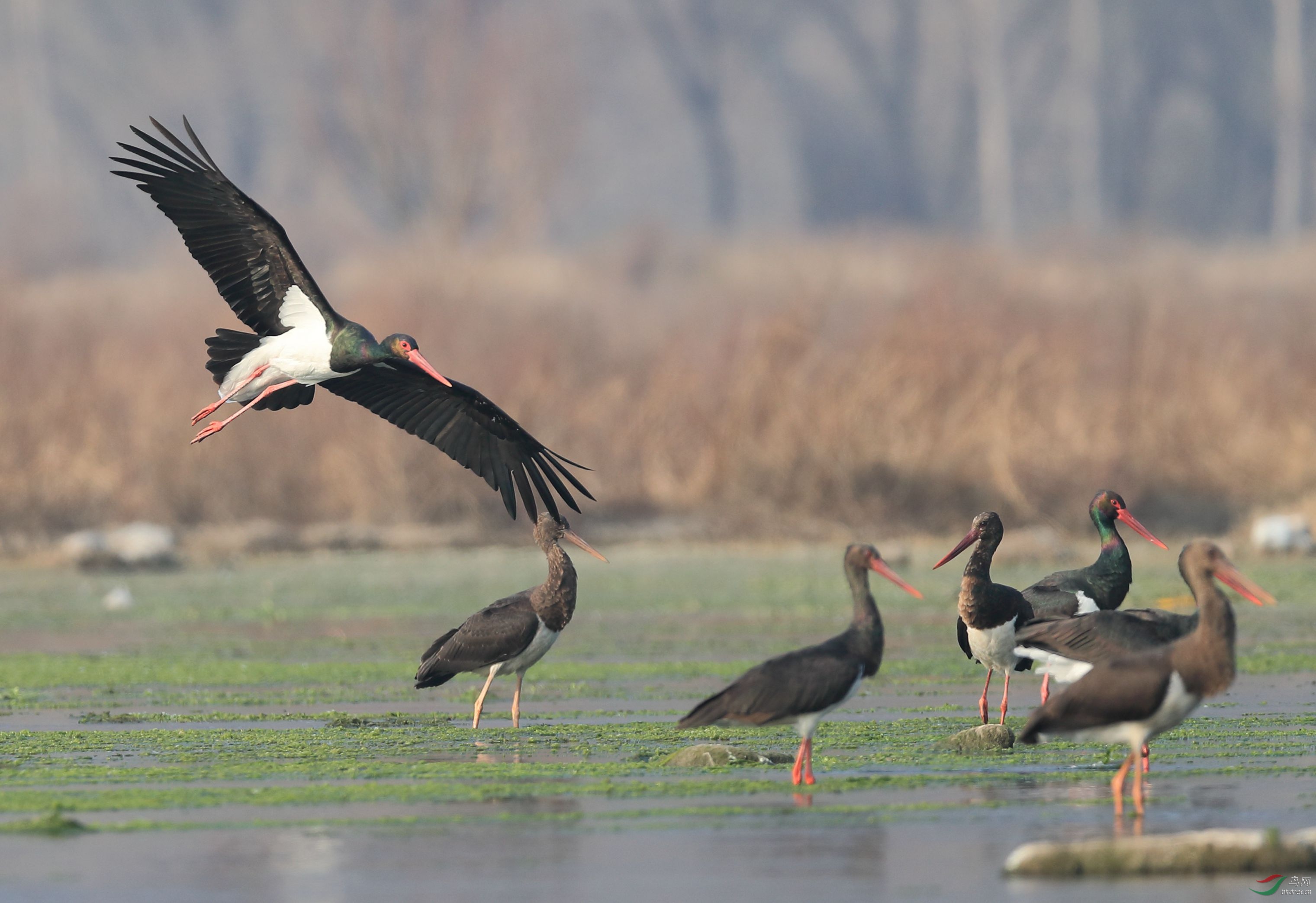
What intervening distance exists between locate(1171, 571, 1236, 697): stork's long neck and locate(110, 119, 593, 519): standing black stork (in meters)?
4.45

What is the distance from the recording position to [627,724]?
512 inches

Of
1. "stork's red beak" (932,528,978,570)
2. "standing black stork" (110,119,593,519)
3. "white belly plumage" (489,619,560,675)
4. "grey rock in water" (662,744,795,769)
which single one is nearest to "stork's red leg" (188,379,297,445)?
"standing black stork" (110,119,593,519)

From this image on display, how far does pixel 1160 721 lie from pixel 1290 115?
58.1m

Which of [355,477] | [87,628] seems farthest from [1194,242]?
[87,628]

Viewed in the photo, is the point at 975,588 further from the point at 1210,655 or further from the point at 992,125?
the point at 992,125

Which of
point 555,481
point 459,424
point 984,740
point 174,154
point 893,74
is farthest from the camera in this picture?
point 893,74

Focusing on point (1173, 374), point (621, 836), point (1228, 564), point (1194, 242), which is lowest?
point (621, 836)

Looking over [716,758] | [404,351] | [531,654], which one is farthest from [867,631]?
[404,351]

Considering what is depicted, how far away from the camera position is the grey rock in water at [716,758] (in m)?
11.1

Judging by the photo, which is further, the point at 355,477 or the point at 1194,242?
the point at 1194,242

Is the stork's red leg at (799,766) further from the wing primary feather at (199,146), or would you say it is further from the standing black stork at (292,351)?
the wing primary feather at (199,146)

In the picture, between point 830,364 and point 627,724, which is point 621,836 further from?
point 830,364

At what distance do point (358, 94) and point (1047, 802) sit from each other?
45.2 meters

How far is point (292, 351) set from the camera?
1417cm
